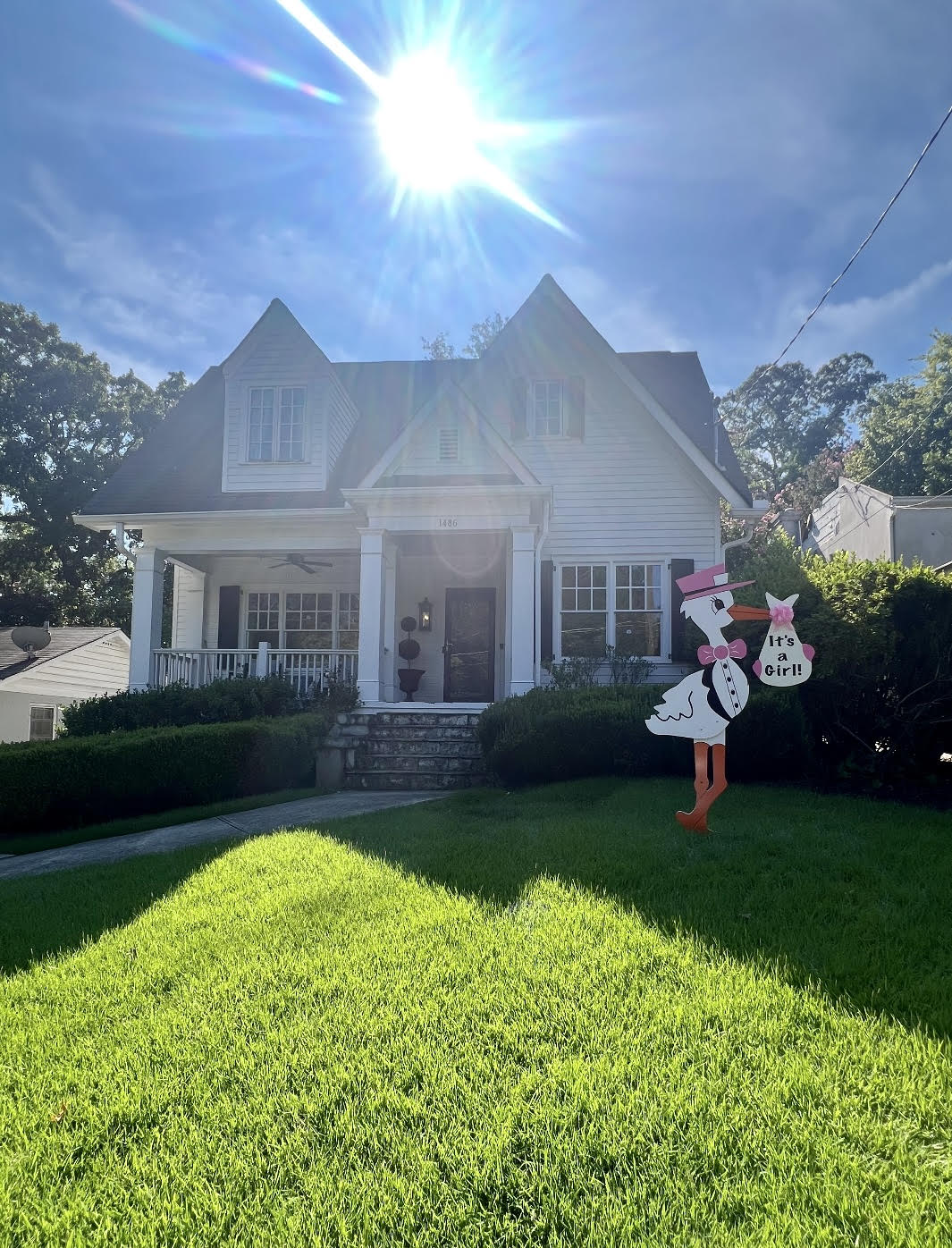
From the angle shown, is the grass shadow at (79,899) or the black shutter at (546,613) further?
the black shutter at (546,613)

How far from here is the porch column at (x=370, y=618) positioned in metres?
10.5

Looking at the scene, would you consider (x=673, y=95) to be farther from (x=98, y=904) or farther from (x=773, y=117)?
(x=98, y=904)

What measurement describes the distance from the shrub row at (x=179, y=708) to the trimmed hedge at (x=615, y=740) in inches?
117

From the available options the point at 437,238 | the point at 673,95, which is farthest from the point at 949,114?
the point at 437,238

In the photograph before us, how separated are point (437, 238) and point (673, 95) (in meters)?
4.81

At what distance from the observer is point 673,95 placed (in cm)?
901

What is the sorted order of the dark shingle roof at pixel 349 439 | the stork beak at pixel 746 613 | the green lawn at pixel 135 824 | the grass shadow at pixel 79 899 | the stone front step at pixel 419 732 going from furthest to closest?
the dark shingle roof at pixel 349 439
the stone front step at pixel 419 732
the green lawn at pixel 135 824
the stork beak at pixel 746 613
the grass shadow at pixel 79 899

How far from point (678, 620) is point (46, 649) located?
1655 centimetres

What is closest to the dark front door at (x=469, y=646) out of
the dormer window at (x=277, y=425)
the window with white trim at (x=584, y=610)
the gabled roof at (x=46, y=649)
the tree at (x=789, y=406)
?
the window with white trim at (x=584, y=610)

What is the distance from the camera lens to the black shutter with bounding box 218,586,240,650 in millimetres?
13719

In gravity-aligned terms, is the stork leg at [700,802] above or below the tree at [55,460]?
below

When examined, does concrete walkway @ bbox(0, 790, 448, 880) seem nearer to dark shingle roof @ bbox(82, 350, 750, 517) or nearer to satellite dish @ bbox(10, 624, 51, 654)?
dark shingle roof @ bbox(82, 350, 750, 517)

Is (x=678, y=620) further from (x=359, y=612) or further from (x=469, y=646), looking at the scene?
(x=359, y=612)

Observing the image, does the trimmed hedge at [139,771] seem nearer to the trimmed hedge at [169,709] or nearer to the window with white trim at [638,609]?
the trimmed hedge at [169,709]
